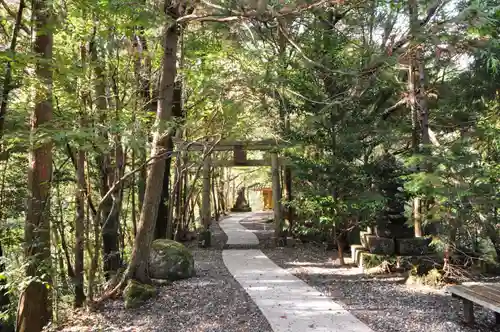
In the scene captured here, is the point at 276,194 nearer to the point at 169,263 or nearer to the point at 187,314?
the point at 169,263

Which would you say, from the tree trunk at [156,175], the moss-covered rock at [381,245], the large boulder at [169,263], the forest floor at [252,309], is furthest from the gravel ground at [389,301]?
the tree trunk at [156,175]

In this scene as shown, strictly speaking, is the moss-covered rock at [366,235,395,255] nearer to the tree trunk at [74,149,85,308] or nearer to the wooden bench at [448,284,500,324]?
the wooden bench at [448,284,500,324]

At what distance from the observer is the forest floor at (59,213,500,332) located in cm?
420

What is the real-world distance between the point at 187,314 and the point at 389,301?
2.58 metres

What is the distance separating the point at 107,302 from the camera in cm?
527

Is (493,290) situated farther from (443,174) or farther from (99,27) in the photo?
(99,27)

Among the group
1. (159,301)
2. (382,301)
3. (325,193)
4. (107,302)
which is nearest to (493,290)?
(382,301)

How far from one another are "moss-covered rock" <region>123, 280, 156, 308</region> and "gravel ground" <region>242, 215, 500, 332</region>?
2.48 meters

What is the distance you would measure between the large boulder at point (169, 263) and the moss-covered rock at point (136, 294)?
1.03 meters

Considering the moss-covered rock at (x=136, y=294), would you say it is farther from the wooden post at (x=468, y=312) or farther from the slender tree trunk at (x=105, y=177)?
the wooden post at (x=468, y=312)

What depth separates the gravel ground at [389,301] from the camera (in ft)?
13.5

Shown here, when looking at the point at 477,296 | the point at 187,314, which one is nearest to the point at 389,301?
the point at 477,296

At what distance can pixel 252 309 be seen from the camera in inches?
188

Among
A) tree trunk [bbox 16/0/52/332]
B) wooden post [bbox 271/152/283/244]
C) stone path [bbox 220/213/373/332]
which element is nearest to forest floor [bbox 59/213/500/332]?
stone path [bbox 220/213/373/332]
